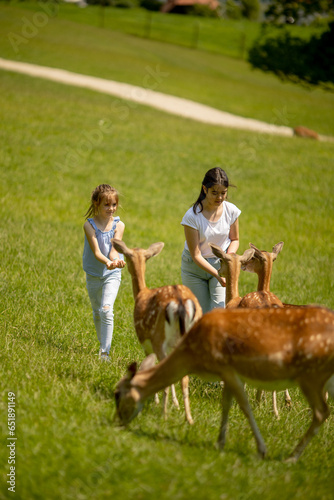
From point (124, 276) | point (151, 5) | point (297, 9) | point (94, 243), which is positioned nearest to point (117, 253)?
point (94, 243)

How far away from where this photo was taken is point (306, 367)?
4012 millimetres

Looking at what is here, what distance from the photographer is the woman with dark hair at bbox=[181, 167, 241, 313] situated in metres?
5.71

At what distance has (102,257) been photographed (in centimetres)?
571

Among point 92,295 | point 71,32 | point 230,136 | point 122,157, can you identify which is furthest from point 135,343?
point 71,32

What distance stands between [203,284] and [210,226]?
649 mm

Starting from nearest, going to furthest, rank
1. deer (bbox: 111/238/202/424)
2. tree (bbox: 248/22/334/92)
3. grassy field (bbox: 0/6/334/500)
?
grassy field (bbox: 0/6/334/500) < deer (bbox: 111/238/202/424) < tree (bbox: 248/22/334/92)

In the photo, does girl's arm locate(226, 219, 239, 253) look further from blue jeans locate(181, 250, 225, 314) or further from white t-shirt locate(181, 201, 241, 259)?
blue jeans locate(181, 250, 225, 314)

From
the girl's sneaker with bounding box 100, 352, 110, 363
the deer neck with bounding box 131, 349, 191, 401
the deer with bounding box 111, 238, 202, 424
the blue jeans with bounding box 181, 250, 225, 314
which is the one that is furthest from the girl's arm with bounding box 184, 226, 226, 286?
the deer neck with bounding box 131, 349, 191, 401

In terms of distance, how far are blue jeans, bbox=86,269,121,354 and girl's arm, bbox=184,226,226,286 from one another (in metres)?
0.86

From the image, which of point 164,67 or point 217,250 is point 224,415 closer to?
point 217,250

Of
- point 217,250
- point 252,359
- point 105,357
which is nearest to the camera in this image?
point 252,359

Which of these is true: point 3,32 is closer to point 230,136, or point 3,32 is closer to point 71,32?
point 71,32

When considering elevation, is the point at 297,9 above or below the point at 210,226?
above

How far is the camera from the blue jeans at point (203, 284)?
605 centimetres
